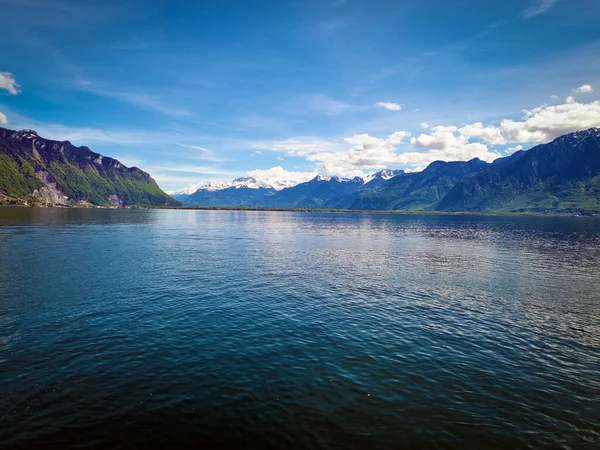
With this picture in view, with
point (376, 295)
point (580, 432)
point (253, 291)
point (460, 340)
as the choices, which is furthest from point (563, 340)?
point (253, 291)

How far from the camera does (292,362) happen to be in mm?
29781

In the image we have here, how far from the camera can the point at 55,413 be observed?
2147 cm

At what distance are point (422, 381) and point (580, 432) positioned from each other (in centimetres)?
1010

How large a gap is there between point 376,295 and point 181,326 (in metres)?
30.6

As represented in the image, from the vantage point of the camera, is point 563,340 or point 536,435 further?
point 563,340

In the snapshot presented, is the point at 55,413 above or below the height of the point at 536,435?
above

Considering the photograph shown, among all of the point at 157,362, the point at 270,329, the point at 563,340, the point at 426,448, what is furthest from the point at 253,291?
the point at 563,340

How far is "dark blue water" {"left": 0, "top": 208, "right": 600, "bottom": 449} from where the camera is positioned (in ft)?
68.2

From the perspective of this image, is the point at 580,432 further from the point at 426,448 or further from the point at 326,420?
the point at 326,420

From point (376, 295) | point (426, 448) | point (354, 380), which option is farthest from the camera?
point (376, 295)

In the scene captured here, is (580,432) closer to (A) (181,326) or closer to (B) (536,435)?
(B) (536,435)

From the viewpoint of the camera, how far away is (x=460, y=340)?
117ft

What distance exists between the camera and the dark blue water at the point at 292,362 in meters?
20.8

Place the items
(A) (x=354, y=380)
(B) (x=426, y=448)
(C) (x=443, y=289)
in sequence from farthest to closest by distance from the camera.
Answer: (C) (x=443, y=289) < (A) (x=354, y=380) < (B) (x=426, y=448)
